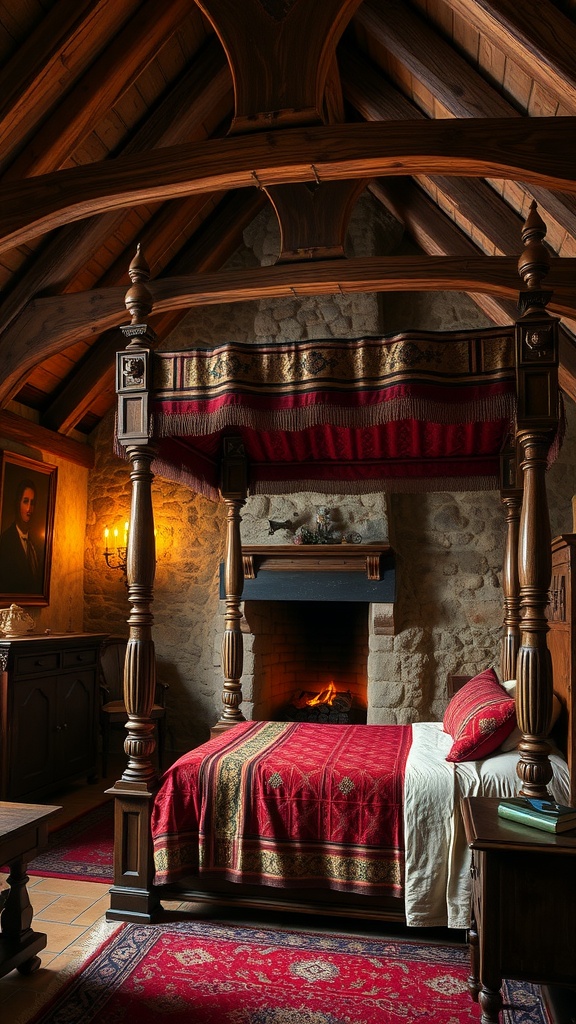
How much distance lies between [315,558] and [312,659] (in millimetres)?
1520

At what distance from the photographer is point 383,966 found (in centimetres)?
290

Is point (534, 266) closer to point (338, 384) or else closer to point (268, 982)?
point (338, 384)

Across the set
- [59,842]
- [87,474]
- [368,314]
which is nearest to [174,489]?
[87,474]

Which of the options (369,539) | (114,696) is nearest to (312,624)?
(369,539)

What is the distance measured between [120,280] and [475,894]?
548cm

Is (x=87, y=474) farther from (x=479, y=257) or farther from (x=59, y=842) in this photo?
(x=479, y=257)

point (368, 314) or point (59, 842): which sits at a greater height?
point (368, 314)

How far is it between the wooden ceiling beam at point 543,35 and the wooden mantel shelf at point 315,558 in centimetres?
355

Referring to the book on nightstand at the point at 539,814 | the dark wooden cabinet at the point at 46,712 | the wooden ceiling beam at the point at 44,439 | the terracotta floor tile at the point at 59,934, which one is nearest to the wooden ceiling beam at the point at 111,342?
the wooden ceiling beam at the point at 44,439

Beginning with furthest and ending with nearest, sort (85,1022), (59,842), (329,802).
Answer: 1. (59,842)
2. (329,802)
3. (85,1022)

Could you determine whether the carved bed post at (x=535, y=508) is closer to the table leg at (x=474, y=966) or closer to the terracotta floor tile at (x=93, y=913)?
the table leg at (x=474, y=966)

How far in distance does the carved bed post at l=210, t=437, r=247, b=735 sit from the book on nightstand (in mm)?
2584

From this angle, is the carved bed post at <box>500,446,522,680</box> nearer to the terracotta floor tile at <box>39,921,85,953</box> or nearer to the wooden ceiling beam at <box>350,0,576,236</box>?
the wooden ceiling beam at <box>350,0,576,236</box>

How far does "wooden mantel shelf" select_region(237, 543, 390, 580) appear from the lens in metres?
6.21
